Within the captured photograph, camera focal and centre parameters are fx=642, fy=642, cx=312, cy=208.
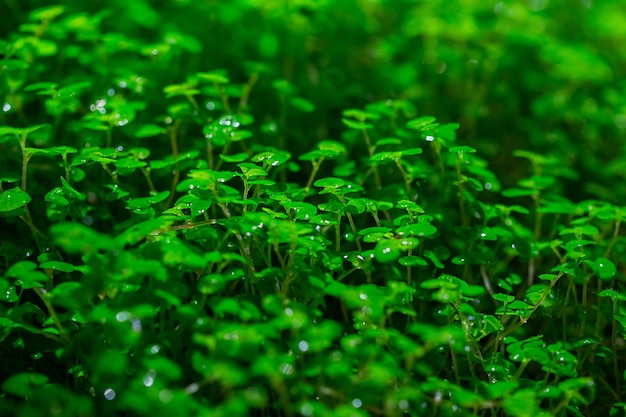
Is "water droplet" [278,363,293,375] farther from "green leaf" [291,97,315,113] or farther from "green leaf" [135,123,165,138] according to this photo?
"green leaf" [291,97,315,113]

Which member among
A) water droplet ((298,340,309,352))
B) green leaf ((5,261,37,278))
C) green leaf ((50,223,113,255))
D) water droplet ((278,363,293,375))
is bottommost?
water droplet ((278,363,293,375))

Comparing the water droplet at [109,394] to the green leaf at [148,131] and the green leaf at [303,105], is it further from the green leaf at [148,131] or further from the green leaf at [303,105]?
the green leaf at [303,105]

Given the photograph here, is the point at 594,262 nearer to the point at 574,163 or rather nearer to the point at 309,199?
the point at 309,199

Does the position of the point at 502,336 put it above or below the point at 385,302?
below

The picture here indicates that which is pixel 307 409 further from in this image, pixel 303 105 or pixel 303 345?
pixel 303 105

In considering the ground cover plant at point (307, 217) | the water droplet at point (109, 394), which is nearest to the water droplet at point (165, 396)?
the ground cover plant at point (307, 217)

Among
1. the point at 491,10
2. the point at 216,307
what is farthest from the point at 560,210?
the point at 491,10

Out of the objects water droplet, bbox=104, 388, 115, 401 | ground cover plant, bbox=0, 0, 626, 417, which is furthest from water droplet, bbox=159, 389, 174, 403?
water droplet, bbox=104, 388, 115, 401
